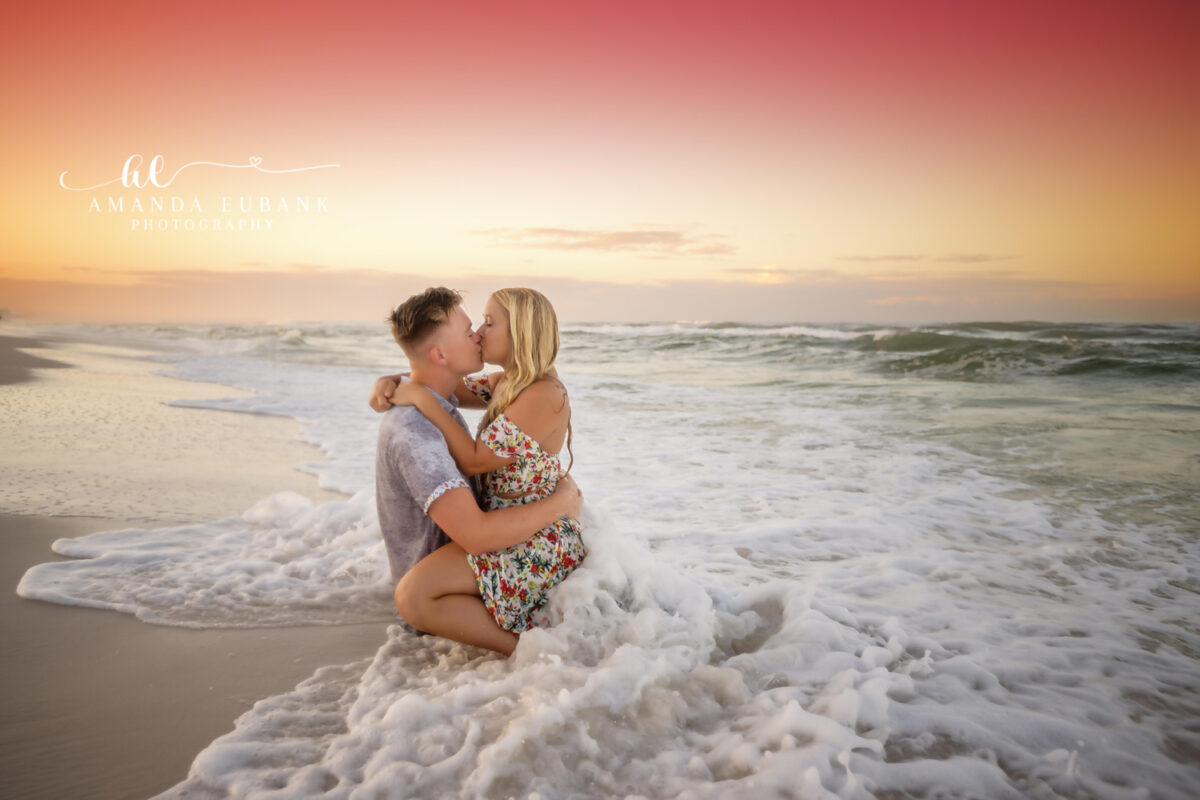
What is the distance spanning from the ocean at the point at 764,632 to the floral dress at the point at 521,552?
140mm

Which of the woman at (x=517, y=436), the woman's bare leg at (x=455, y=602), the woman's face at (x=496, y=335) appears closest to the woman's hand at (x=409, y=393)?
the woman at (x=517, y=436)

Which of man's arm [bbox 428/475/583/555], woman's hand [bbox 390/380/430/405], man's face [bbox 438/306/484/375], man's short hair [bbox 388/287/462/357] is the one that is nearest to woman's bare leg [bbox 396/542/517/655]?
man's arm [bbox 428/475/583/555]

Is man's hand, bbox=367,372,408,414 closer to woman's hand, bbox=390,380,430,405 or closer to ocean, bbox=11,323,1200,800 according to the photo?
woman's hand, bbox=390,380,430,405

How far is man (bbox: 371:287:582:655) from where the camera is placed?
10.5 ft

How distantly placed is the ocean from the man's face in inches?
42.1

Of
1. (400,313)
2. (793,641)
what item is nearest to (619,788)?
(793,641)

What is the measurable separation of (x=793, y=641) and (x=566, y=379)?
15216 mm

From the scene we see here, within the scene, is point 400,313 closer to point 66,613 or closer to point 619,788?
point 619,788

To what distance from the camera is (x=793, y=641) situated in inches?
143

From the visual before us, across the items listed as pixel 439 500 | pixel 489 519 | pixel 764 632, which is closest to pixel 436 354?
pixel 439 500

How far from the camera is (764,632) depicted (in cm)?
380

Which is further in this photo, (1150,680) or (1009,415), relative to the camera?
(1009,415)

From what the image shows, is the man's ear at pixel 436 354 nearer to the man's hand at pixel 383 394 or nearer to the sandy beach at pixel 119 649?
the man's hand at pixel 383 394

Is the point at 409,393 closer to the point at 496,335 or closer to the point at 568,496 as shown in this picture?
the point at 496,335
